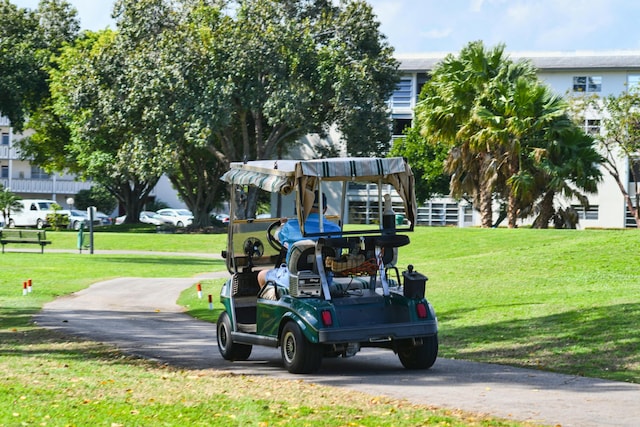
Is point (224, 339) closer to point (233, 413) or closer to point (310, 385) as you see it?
point (310, 385)

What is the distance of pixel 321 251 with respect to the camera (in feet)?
39.5

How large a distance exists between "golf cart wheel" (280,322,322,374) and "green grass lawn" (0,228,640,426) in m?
0.78

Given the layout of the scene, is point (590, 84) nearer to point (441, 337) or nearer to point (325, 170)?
point (441, 337)

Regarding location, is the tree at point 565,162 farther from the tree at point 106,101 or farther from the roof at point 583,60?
the roof at point 583,60

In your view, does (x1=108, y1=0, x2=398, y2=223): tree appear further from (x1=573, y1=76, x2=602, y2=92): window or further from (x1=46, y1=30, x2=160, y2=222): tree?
(x1=573, y1=76, x2=602, y2=92): window

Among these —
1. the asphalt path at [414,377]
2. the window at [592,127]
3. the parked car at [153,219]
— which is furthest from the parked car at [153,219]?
the asphalt path at [414,377]

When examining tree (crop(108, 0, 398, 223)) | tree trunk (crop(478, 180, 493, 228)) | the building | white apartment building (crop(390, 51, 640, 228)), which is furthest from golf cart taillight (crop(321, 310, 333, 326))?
the building

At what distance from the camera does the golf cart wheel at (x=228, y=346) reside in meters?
13.7

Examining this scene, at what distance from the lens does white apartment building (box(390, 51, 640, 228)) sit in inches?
2613

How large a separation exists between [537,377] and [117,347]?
20.3 feet

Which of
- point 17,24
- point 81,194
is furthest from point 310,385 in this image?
point 81,194

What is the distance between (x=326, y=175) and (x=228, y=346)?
9.58 ft

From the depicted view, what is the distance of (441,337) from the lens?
53.6 ft

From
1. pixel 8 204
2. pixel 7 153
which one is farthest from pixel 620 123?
pixel 7 153
